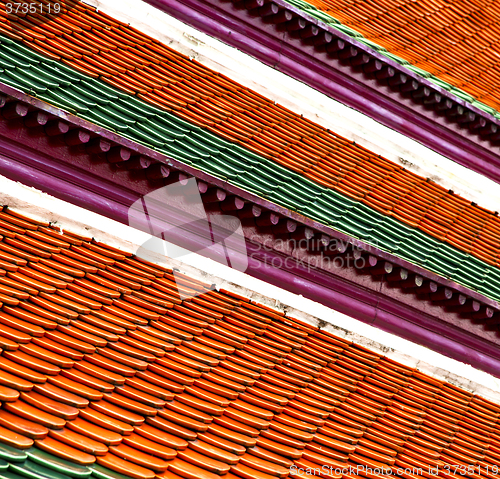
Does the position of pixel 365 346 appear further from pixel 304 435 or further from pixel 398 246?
pixel 304 435

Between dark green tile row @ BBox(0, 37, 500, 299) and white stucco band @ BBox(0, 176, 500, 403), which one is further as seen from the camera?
dark green tile row @ BBox(0, 37, 500, 299)

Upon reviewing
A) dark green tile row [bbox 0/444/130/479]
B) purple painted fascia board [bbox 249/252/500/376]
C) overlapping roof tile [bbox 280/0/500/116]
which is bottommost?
purple painted fascia board [bbox 249/252/500/376]

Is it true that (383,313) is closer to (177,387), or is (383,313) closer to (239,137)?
(239,137)

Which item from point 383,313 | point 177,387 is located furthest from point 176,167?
Result: point 383,313

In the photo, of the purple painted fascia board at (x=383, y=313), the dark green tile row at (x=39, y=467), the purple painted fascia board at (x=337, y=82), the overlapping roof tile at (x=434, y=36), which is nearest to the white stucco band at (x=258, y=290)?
the purple painted fascia board at (x=383, y=313)

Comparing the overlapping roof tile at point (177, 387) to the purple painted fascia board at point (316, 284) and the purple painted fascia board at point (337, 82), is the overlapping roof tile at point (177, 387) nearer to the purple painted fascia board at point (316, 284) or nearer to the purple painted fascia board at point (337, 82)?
the purple painted fascia board at point (316, 284)

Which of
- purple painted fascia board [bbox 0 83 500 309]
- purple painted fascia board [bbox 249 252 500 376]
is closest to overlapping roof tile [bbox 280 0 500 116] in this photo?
purple painted fascia board [bbox 0 83 500 309]

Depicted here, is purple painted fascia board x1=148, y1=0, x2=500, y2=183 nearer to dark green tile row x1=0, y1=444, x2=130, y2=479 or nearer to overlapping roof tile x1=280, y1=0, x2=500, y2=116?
overlapping roof tile x1=280, y1=0, x2=500, y2=116

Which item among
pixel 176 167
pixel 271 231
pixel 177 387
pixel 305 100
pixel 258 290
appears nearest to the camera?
pixel 177 387
